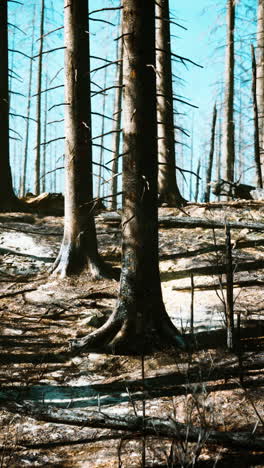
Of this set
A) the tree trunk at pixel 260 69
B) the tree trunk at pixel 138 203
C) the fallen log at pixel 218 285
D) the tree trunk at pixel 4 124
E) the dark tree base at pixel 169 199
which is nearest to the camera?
the tree trunk at pixel 138 203

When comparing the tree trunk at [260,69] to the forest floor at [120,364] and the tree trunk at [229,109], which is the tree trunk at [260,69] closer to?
the tree trunk at [229,109]

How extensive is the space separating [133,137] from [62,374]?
285 cm

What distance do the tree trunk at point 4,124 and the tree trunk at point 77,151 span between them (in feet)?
11.5

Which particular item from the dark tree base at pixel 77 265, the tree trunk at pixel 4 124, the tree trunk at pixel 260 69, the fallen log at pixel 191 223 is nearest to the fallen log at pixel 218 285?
the dark tree base at pixel 77 265

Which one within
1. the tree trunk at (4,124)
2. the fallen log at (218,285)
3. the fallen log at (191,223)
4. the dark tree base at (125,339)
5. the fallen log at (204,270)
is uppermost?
the tree trunk at (4,124)

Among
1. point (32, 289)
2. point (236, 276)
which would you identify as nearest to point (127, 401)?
point (32, 289)

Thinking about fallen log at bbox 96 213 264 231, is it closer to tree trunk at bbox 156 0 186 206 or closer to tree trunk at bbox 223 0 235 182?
tree trunk at bbox 156 0 186 206

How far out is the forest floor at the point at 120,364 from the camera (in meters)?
3.11

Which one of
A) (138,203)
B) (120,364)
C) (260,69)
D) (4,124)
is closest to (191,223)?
(138,203)

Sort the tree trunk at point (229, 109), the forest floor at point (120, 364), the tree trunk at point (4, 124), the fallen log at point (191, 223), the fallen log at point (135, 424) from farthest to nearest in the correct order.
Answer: the tree trunk at point (229, 109) < the tree trunk at point (4, 124) < the fallen log at point (191, 223) < the forest floor at point (120, 364) < the fallen log at point (135, 424)

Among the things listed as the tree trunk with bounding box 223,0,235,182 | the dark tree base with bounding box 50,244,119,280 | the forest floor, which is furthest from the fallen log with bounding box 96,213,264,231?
the tree trunk with bounding box 223,0,235,182

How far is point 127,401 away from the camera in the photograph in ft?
12.9

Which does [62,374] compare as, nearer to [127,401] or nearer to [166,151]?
[127,401]

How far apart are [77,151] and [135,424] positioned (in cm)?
496
